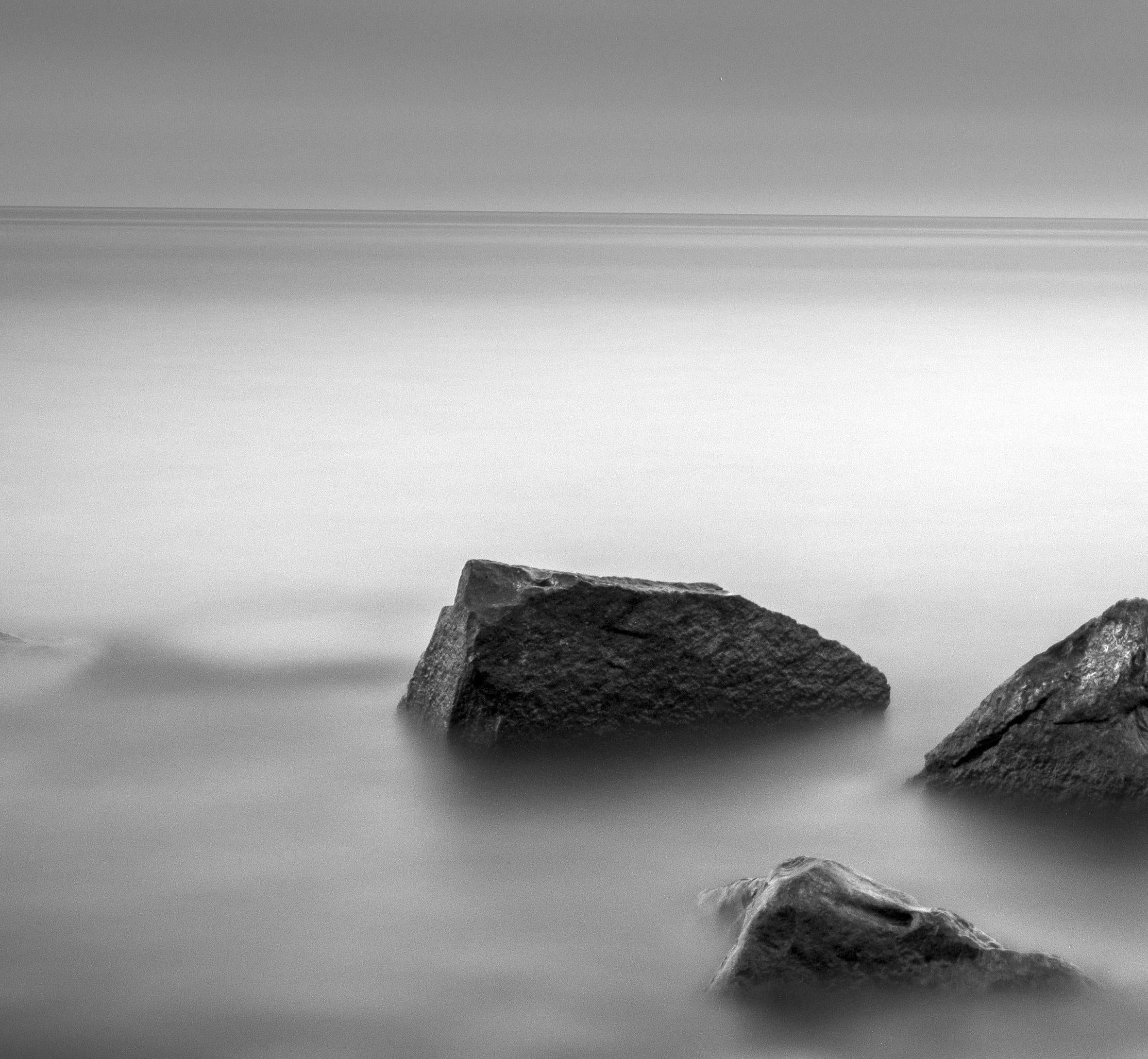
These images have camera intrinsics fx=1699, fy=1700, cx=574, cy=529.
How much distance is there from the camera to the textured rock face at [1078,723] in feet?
11.1

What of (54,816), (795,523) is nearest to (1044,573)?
(795,523)

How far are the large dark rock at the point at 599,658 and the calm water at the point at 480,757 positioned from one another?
0.39 feet

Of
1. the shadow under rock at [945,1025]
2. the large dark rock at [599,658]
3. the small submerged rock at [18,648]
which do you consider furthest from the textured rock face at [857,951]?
the small submerged rock at [18,648]

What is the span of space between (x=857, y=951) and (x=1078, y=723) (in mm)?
1019

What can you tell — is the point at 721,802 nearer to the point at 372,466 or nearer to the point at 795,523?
the point at 795,523

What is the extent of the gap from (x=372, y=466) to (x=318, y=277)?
19728 mm

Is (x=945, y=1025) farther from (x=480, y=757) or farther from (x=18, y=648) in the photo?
(x=18, y=648)

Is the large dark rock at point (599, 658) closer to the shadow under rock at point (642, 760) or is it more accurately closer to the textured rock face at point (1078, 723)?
the shadow under rock at point (642, 760)

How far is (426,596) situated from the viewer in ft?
17.4

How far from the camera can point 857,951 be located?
2.60 m

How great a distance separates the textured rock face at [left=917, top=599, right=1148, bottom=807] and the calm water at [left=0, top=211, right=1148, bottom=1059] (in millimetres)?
98

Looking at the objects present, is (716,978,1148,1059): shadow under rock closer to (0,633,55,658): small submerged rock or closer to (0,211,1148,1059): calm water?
(0,211,1148,1059): calm water

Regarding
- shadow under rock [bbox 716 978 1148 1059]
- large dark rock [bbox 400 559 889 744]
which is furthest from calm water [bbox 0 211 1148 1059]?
large dark rock [bbox 400 559 889 744]

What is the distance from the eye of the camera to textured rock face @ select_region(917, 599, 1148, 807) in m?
3.37
